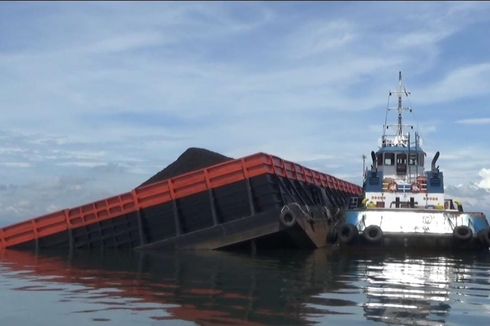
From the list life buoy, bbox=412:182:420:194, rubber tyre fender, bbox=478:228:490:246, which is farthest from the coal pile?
rubber tyre fender, bbox=478:228:490:246

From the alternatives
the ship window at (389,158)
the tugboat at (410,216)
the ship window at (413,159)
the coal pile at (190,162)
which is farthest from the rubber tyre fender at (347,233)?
the coal pile at (190,162)

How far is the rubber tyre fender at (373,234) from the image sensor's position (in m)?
23.9

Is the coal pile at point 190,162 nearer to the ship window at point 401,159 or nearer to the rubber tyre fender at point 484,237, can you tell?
the ship window at point 401,159

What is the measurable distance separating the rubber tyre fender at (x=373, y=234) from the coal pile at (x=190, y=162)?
1186 cm

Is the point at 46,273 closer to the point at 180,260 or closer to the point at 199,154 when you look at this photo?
the point at 180,260

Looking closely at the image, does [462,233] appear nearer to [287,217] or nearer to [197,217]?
[287,217]

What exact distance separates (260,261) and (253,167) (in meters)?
4.53

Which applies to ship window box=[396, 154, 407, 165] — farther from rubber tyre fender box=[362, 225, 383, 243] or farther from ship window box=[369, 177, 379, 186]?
rubber tyre fender box=[362, 225, 383, 243]

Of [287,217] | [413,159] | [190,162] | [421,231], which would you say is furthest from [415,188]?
[190,162]

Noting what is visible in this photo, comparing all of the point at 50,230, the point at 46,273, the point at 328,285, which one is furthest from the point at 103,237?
the point at 328,285

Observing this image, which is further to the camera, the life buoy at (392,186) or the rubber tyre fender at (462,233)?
the life buoy at (392,186)

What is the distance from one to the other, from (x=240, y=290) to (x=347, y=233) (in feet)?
40.0

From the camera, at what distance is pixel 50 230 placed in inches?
1016

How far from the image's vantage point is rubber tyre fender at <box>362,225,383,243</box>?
2394 cm
